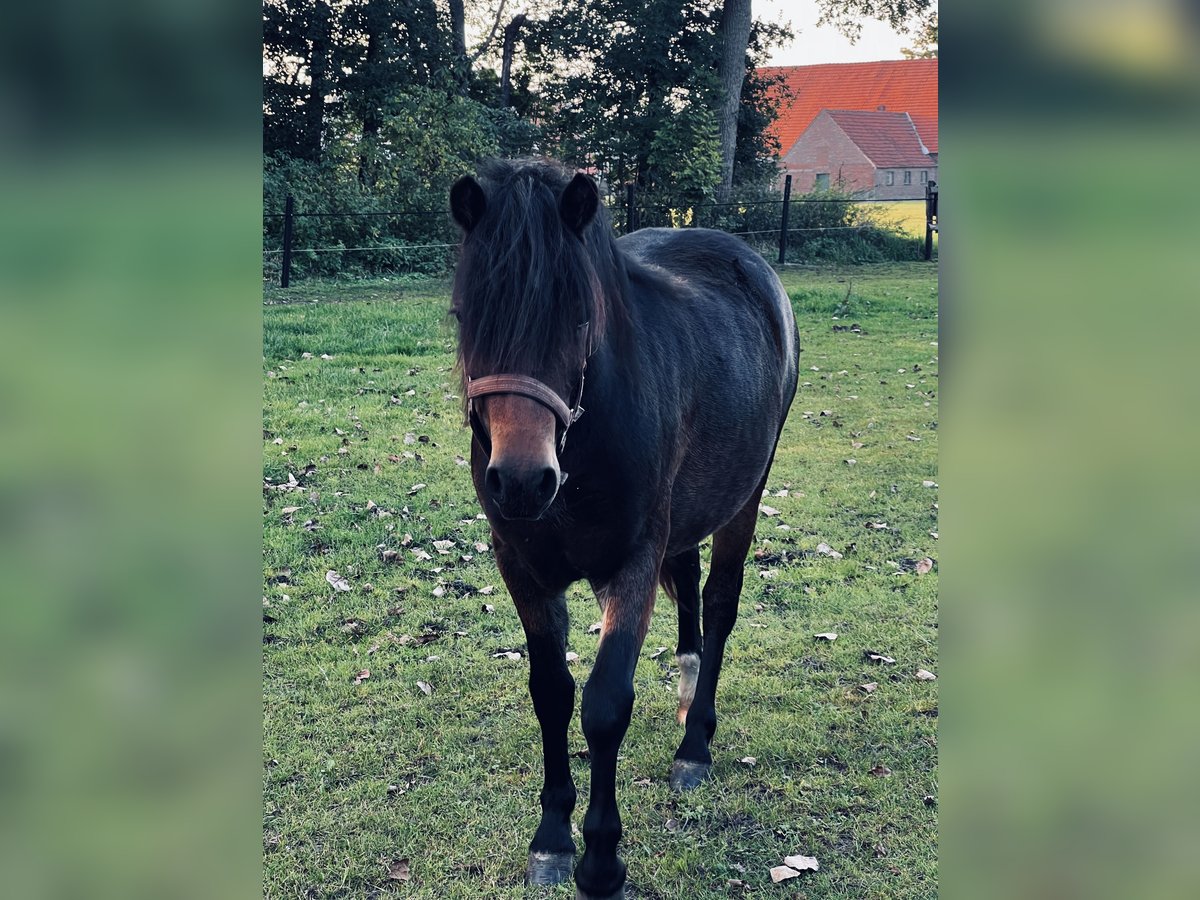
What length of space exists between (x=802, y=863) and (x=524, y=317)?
2.11m

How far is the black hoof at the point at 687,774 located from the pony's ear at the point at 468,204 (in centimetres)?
227

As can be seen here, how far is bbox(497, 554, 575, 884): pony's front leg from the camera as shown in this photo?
314 cm

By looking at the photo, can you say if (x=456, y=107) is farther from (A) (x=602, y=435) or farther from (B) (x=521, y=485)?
(B) (x=521, y=485)

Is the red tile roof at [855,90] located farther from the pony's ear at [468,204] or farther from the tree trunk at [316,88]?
the pony's ear at [468,204]

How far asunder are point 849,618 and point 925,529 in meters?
1.56

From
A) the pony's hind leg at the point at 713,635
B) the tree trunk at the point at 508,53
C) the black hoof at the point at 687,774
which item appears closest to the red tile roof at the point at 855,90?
the tree trunk at the point at 508,53

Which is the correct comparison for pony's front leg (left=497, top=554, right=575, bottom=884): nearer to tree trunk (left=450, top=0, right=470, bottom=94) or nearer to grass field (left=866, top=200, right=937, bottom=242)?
grass field (left=866, top=200, right=937, bottom=242)

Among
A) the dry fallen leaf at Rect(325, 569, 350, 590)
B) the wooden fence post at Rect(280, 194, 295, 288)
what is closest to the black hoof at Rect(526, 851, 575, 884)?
the dry fallen leaf at Rect(325, 569, 350, 590)
